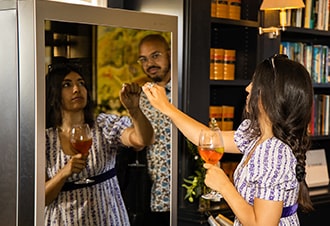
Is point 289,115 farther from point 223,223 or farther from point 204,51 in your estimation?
point 204,51

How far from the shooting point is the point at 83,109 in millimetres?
2404

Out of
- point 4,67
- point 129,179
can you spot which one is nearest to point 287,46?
point 129,179

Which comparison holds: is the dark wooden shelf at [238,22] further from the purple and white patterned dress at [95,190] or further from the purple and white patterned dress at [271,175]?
the purple and white patterned dress at [271,175]

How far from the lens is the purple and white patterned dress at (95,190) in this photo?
234cm

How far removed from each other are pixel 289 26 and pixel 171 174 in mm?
1426

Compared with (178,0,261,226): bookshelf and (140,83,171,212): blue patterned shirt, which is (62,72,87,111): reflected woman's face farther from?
(178,0,261,226): bookshelf

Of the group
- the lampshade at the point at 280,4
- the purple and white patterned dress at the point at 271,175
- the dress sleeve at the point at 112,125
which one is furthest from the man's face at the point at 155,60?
the lampshade at the point at 280,4

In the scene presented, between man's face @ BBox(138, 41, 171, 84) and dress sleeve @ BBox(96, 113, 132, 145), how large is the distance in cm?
24

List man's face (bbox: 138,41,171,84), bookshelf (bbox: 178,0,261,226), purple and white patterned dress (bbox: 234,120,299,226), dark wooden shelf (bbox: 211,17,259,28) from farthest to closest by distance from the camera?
dark wooden shelf (bbox: 211,17,259,28) → bookshelf (bbox: 178,0,261,226) → man's face (bbox: 138,41,171,84) → purple and white patterned dress (bbox: 234,120,299,226)

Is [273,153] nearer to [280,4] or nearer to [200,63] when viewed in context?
[200,63]

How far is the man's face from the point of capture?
8.65 feet

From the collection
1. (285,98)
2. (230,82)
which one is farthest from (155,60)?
(230,82)

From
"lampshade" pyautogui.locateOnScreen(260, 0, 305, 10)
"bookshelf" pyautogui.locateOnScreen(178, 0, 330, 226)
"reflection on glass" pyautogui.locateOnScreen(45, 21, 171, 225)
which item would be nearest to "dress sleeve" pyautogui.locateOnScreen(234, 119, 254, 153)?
"reflection on glass" pyautogui.locateOnScreen(45, 21, 171, 225)

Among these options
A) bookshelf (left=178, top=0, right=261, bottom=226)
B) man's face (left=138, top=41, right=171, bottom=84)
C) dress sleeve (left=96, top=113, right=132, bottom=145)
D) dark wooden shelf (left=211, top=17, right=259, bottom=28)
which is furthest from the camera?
dark wooden shelf (left=211, top=17, right=259, bottom=28)
